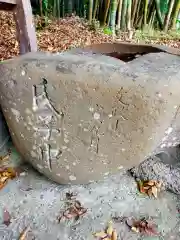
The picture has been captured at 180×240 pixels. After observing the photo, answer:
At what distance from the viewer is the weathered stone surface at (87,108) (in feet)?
4.11

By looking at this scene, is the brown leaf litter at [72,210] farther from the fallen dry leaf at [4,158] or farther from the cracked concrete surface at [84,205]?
the fallen dry leaf at [4,158]

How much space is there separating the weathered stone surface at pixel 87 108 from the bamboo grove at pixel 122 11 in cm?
305

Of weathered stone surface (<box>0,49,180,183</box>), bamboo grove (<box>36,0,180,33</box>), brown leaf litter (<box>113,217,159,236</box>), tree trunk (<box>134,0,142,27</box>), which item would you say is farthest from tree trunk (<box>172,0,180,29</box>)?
brown leaf litter (<box>113,217,159,236</box>)

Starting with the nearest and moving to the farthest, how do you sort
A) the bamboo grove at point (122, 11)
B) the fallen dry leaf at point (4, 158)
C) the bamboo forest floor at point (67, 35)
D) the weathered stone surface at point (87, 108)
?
the weathered stone surface at point (87, 108) → the fallen dry leaf at point (4, 158) → the bamboo forest floor at point (67, 35) → the bamboo grove at point (122, 11)

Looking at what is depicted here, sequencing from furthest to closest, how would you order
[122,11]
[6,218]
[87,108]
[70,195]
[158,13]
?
[158,13], [122,11], [70,195], [6,218], [87,108]

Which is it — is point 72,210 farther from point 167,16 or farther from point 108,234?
point 167,16

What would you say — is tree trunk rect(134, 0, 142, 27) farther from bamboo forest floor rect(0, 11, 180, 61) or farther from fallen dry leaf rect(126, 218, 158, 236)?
fallen dry leaf rect(126, 218, 158, 236)

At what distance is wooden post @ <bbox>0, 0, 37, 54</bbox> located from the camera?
1.77 meters

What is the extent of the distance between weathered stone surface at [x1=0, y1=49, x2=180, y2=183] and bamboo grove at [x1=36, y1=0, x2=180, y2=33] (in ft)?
9.99

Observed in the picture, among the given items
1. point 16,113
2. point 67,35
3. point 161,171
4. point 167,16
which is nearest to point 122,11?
point 167,16

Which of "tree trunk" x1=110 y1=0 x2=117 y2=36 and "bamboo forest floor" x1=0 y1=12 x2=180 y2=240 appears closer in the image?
"bamboo forest floor" x1=0 y1=12 x2=180 y2=240

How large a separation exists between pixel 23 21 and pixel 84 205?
3.70 feet

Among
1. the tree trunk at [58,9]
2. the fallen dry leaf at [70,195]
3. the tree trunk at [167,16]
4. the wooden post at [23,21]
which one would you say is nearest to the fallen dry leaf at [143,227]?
the fallen dry leaf at [70,195]

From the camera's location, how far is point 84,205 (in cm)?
149
